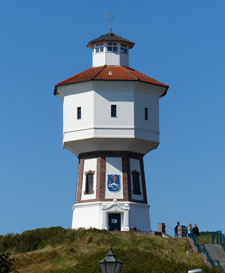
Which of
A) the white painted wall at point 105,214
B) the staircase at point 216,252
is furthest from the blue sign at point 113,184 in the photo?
the staircase at point 216,252

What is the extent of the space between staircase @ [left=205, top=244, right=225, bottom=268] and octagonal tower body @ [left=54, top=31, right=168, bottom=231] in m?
7.17

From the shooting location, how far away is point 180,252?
131 feet

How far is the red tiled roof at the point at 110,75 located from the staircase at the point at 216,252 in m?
13.4

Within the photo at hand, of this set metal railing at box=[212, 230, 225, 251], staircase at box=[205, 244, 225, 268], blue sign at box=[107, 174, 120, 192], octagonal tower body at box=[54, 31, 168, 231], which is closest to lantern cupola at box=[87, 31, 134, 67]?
octagonal tower body at box=[54, 31, 168, 231]

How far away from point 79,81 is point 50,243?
1225 cm

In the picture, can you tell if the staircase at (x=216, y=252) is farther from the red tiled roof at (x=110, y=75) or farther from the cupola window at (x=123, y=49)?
the cupola window at (x=123, y=49)

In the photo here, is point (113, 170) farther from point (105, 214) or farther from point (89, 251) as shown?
Result: point (89, 251)

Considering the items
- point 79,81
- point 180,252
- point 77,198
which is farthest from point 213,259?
point 79,81

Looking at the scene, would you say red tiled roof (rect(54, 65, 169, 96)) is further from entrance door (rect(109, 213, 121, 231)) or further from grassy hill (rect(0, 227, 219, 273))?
grassy hill (rect(0, 227, 219, 273))

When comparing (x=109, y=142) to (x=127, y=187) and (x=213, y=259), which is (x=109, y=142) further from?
(x=213, y=259)

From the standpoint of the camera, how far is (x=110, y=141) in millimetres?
46312

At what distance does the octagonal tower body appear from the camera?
4609 centimetres

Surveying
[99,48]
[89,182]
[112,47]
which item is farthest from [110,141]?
[99,48]

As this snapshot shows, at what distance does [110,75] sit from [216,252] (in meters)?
15.5
